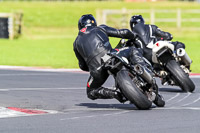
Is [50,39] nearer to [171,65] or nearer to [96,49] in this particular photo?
[171,65]

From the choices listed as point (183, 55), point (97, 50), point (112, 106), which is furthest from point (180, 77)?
point (97, 50)

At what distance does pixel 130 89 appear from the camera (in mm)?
9445

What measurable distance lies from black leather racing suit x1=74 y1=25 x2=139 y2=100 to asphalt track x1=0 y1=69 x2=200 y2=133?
338 mm

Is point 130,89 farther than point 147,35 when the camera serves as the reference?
No

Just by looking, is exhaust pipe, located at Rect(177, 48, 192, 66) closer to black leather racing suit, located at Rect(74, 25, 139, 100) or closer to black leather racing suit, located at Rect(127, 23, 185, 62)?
black leather racing suit, located at Rect(127, 23, 185, 62)

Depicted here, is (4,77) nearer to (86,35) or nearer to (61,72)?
(61,72)

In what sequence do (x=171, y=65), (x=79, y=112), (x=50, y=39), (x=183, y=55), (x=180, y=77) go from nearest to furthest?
1. (x=79, y=112)
2. (x=180, y=77)
3. (x=171, y=65)
4. (x=183, y=55)
5. (x=50, y=39)

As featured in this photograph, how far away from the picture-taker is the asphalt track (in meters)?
8.17

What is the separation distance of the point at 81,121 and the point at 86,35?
6.75 ft

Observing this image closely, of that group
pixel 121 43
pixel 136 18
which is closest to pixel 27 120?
pixel 121 43

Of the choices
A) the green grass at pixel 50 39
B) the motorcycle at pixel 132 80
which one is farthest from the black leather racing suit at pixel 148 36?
the green grass at pixel 50 39

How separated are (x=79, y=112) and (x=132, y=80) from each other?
3.38 ft

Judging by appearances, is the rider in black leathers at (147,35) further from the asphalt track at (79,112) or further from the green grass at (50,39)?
the green grass at (50,39)

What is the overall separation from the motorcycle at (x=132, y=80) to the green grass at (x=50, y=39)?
30.1 feet
